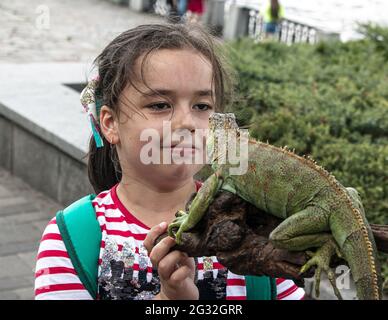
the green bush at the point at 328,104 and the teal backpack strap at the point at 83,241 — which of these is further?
the green bush at the point at 328,104

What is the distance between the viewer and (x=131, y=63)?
2604 mm

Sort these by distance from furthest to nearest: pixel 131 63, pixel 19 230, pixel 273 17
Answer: pixel 273 17
pixel 19 230
pixel 131 63

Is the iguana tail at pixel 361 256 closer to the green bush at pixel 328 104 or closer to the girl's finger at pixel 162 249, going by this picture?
the girl's finger at pixel 162 249

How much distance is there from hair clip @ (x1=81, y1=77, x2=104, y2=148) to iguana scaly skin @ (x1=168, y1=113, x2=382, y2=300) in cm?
72

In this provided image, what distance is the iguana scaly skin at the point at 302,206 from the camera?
1.91 meters

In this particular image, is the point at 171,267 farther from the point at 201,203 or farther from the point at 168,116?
the point at 168,116

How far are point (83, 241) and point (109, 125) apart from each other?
0.40 meters

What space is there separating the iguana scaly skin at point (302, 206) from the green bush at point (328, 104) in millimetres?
2270

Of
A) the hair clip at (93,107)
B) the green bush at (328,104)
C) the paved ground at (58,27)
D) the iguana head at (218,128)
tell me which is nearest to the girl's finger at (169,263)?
the iguana head at (218,128)

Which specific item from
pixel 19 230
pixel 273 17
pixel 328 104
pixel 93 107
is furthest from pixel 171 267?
pixel 273 17

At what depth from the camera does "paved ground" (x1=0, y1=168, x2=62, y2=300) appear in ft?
18.4

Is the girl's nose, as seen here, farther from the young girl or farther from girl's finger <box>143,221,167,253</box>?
girl's finger <box>143,221,167,253</box>

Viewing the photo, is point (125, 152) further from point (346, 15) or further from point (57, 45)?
point (346, 15)

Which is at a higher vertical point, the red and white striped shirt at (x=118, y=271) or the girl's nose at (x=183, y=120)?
the girl's nose at (x=183, y=120)
